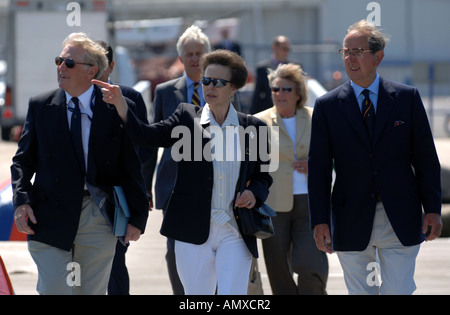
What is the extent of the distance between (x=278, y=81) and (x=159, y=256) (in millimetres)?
2359

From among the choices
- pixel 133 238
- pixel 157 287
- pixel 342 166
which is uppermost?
pixel 342 166

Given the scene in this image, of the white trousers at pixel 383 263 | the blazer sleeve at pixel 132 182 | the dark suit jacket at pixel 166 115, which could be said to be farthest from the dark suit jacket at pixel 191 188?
the dark suit jacket at pixel 166 115

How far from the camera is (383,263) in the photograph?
4.77 meters

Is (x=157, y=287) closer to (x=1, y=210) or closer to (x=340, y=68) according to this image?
(x=1, y=210)

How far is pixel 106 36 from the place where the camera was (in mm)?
18312

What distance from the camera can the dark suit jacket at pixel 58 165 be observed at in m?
4.62

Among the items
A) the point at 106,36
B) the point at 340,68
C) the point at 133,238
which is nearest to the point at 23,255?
the point at 133,238

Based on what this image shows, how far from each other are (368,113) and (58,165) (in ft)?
5.59

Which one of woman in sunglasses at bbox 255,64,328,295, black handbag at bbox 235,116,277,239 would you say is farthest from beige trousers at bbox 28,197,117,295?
woman in sunglasses at bbox 255,64,328,295

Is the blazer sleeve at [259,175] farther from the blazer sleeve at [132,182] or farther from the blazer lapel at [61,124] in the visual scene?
the blazer lapel at [61,124]

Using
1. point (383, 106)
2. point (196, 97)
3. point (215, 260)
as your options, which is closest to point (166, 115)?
point (196, 97)

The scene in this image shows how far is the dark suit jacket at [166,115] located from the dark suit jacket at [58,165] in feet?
3.94

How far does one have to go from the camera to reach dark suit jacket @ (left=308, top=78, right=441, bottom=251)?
15.4ft

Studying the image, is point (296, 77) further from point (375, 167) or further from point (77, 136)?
point (77, 136)
